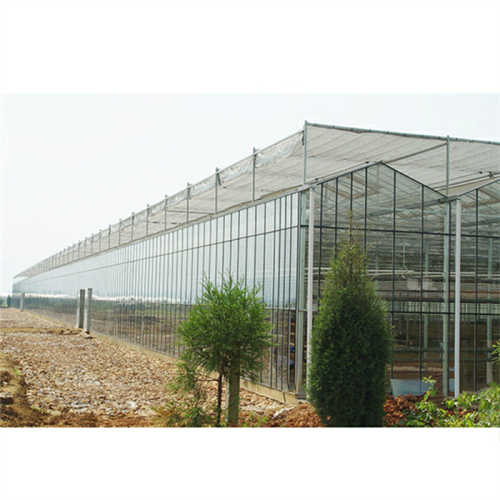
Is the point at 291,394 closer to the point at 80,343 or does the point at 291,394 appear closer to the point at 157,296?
the point at 157,296

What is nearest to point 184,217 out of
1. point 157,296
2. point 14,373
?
point 157,296

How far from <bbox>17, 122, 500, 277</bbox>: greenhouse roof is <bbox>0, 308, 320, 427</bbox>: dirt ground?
5714 mm

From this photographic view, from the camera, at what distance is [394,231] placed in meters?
15.9

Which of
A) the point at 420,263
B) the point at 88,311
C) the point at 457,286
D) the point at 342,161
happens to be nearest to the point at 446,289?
the point at 457,286

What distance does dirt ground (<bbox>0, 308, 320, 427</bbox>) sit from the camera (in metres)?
12.6

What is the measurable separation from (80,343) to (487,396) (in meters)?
26.7

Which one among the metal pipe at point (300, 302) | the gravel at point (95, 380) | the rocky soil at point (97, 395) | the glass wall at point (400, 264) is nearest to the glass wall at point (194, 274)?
the glass wall at point (400, 264)

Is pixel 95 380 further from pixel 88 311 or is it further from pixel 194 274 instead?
pixel 88 311

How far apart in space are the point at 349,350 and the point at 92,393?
8839 mm

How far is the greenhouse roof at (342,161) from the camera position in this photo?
15.9 meters

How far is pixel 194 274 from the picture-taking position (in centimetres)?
2331

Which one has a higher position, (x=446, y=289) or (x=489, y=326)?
(x=446, y=289)

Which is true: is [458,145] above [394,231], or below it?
above

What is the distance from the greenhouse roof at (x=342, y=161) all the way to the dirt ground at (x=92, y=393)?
5.71 meters
